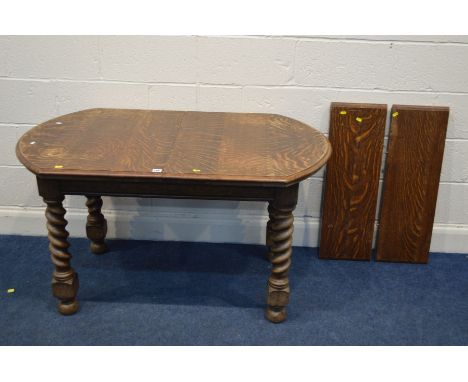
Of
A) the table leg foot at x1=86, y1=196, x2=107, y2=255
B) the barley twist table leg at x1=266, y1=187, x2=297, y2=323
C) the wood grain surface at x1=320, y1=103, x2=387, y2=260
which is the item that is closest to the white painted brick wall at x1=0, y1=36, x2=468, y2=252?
the wood grain surface at x1=320, y1=103, x2=387, y2=260

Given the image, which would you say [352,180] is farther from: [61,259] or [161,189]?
[61,259]

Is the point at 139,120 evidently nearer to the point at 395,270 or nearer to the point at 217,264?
the point at 217,264

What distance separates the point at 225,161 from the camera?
6.75ft

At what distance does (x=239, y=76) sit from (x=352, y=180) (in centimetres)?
70

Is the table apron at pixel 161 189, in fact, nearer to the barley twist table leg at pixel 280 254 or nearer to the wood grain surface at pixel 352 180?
the barley twist table leg at pixel 280 254

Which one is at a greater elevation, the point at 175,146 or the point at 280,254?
the point at 175,146

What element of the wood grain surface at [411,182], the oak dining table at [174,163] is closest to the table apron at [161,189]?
the oak dining table at [174,163]

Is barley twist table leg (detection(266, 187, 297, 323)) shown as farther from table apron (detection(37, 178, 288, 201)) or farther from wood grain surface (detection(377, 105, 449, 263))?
wood grain surface (detection(377, 105, 449, 263))

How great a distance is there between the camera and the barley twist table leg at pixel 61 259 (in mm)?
2141

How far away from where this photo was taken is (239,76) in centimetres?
253

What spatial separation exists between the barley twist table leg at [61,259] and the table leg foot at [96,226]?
0.43 metres

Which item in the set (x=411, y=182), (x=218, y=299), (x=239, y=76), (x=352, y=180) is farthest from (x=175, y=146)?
(x=411, y=182)

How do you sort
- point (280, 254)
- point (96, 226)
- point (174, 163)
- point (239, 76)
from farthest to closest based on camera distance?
point (96, 226)
point (239, 76)
point (280, 254)
point (174, 163)

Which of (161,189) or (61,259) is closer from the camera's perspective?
(161,189)
